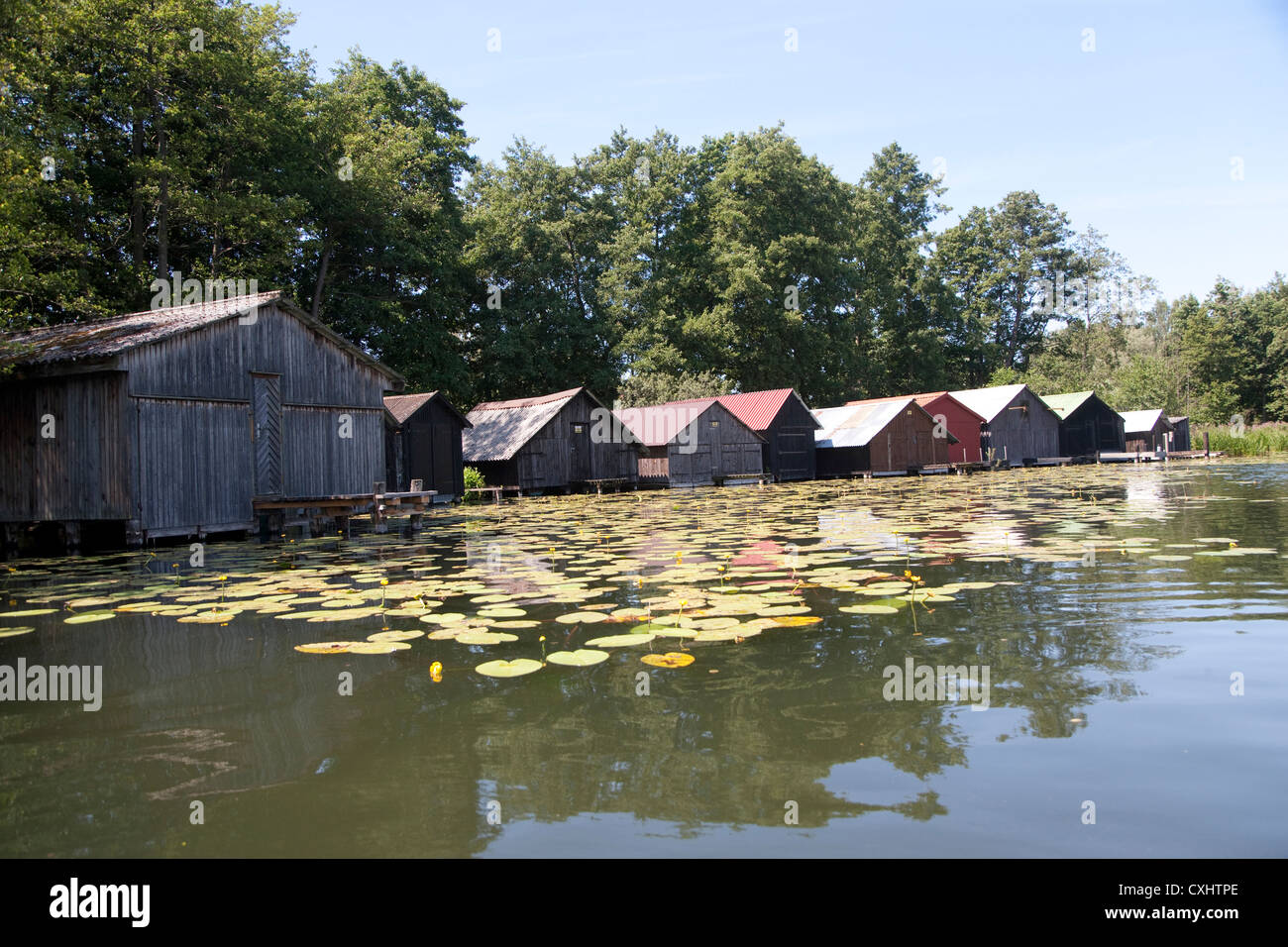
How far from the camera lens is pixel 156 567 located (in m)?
13.4

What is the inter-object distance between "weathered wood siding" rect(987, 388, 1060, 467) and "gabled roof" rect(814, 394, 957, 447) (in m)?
6.08

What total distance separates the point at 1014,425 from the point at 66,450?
156ft

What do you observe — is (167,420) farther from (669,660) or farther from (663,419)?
(663,419)

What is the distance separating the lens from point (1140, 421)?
5788cm

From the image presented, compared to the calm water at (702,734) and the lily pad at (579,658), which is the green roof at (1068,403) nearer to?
the calm water at (702,734)

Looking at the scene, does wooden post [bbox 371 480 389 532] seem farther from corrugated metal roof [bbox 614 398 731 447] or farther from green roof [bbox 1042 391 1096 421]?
green roof [bbox 1042 391 1096 421]

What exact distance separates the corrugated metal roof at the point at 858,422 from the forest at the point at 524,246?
6.60 m

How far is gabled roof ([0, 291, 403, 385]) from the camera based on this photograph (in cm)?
1709

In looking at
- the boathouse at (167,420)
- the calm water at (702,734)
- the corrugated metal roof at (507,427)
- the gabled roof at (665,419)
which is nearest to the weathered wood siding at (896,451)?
the gabled roof at (665,419)

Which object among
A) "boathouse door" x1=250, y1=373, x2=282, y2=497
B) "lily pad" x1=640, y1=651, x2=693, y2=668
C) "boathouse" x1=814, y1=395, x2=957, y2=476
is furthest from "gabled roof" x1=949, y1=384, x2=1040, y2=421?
"lily pad" x1=640, y1=651, x2=693, y2=668

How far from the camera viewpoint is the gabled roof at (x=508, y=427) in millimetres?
33188
